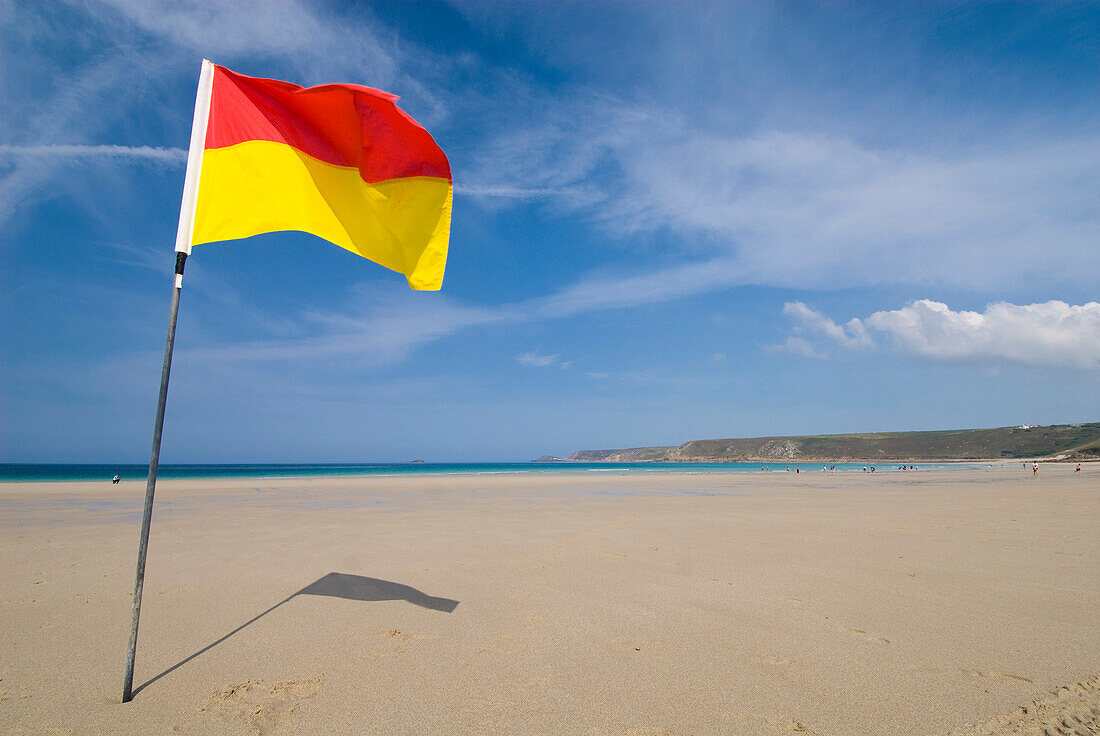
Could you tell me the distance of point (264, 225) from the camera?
4973 mm

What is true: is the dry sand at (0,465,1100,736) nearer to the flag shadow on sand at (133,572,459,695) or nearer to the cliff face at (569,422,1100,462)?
the flag shadow on sand at (133,572,459,695)

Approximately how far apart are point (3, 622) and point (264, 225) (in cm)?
489

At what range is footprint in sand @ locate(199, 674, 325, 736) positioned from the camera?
11.7 feet

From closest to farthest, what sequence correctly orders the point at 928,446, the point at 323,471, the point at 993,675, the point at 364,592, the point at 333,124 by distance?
1. the point at 993,675
2. the point at 333,124
3. the point at 364,592
4. the point at 323,471
5. the point at 928,446

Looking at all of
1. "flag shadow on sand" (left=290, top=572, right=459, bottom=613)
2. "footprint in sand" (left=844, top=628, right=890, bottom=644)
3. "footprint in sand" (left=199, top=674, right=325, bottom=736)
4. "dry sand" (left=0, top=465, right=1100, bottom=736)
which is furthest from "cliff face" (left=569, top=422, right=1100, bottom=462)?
"footprint in sand" (left=199, top=674, right=325, bottom=736)

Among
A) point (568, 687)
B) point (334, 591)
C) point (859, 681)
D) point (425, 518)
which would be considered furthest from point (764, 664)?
point (425, 518)

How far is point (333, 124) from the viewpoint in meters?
5.63

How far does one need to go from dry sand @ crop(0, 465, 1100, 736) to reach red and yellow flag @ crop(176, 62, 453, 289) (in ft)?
11.8

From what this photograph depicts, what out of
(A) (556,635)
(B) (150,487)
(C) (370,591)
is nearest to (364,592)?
(C) (370,591)

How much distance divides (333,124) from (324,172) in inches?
22.0

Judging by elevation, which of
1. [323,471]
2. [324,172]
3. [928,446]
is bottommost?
[323,471]

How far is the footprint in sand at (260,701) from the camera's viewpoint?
3.58m

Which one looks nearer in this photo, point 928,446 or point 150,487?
point 150,487

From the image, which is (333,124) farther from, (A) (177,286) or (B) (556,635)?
(B) (556,635)
